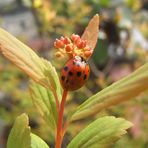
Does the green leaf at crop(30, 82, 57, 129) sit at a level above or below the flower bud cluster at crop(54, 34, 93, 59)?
below

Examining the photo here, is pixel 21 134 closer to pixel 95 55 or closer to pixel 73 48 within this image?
pixel 73 48

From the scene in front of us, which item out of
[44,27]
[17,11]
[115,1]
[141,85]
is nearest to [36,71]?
[141,85]

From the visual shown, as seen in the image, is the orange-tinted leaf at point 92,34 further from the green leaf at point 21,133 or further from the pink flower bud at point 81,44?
the green leaf at point 21,133

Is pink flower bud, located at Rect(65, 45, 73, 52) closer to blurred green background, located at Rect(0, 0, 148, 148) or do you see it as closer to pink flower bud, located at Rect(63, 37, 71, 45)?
pink flower bud, located at Rect(63, 37, 71, 45)

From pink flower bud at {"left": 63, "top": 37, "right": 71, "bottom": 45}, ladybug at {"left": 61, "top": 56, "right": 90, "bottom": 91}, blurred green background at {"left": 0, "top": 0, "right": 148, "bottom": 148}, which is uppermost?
blurred green background at {"left": 0, "top": 0, "right": 148, "bottom": 148}

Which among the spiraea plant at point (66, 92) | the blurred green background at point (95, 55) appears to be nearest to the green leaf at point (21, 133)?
the spiraea plant at point (66, 92)

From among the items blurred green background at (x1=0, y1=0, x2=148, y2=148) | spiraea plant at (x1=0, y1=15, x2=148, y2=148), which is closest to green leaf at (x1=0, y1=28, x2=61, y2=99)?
spiraea plant at (x1=0, y1=15, x2=148, y2=148)
